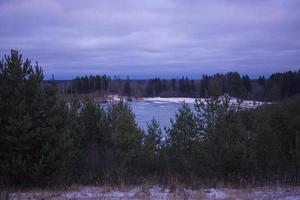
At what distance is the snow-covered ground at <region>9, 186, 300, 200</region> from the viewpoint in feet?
30.5

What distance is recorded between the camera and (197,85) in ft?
464

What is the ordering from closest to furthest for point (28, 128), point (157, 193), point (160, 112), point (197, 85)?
point (157, 193), point (28, 128), point (160, 112), point (197, 85)

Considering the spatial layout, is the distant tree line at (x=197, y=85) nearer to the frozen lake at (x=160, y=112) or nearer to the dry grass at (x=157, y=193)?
the frozen lake at (x=160, y=112)

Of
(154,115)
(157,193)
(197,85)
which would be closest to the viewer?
(157,193)

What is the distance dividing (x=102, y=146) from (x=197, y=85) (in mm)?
125159

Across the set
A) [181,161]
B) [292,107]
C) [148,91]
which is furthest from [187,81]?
[181,161]

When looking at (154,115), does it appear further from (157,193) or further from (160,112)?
(157,193)

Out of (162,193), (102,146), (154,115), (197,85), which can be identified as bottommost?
(154,115)

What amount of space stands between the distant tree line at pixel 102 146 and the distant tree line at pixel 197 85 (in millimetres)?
41582

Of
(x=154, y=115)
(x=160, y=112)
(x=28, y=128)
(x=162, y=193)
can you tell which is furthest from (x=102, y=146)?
(x=160, y=112)

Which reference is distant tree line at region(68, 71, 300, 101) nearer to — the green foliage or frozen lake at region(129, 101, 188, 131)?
frozen lake at region(129, 101, 188, 131)

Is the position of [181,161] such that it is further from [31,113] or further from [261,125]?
[31,113]

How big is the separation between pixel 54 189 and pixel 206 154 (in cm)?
541

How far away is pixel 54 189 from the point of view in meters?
11.0
